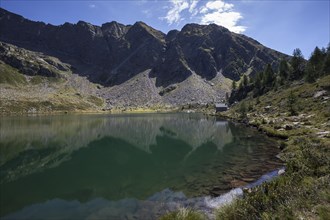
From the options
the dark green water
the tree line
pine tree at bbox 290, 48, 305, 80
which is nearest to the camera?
the dark green water

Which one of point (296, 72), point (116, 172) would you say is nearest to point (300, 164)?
point (116, 172)

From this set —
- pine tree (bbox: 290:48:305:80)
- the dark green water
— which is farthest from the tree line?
the dark green water

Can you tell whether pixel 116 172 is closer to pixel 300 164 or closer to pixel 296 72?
pixel 300 164

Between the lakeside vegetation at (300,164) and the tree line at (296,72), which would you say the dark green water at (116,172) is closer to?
the lakeside vegetation at (300,164)

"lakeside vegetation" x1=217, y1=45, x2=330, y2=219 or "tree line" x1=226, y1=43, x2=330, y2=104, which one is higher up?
"tree line" x1=226, y1=43, x2=330, y2=104

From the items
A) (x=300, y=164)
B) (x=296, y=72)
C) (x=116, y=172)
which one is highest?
(x=296, y=72)

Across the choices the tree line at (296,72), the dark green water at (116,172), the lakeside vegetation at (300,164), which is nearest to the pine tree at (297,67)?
the tree line at (296,72)

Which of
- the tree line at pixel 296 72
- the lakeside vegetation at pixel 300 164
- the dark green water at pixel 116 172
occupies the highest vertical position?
the tree line at pixel 296 72

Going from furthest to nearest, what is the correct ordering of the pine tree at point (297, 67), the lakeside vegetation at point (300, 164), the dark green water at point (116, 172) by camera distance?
the pine tree at point (297, 67), the dark green water at point (116, 172), the lakeside vegetation at point (300, 164)

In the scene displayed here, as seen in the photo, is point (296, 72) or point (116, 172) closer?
point (116, 172)

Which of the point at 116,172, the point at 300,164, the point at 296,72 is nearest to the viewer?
the point at 300,164

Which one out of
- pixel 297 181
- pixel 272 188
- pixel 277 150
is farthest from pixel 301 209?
pixel 277 150

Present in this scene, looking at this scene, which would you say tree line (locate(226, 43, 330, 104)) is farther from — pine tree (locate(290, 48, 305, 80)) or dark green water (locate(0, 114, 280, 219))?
dark green water (locate(0, 114, 280, 219))

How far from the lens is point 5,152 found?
57.3m
